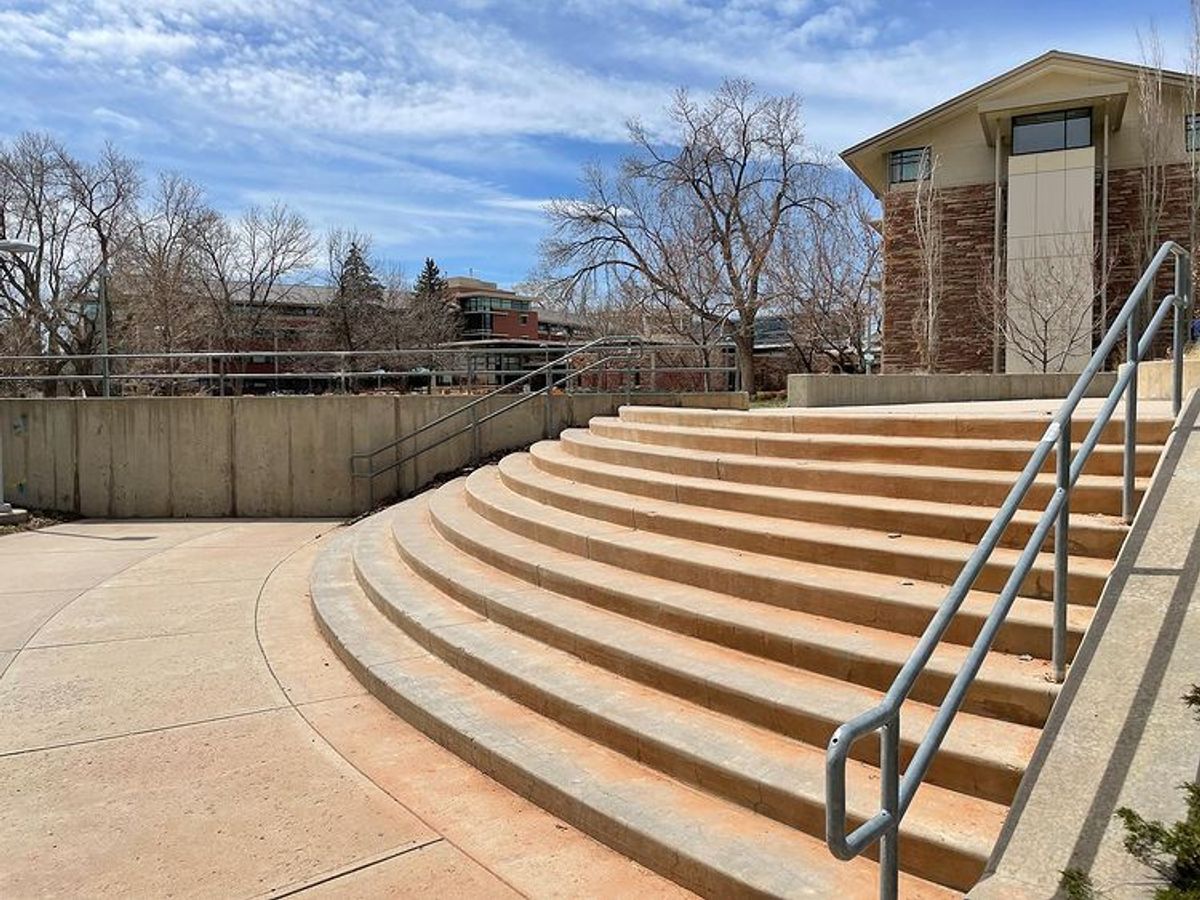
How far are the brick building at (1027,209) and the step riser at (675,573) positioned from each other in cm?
1577

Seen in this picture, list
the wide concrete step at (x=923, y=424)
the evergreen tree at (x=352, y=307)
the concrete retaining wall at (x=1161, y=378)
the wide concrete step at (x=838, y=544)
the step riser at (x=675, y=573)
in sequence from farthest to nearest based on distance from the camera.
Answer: the evergreen tree at (x=352, y=307), the concrete retaining wall at (x=1161, y=378), the wide concrete step at (x=923, y=424), the wide concrete step at (x=838, y=544), the step riser at (x=675, y=573)

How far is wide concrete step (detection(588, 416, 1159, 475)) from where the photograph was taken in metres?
4.45

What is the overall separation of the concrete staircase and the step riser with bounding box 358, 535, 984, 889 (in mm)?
10

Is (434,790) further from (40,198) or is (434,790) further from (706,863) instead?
(40,198)

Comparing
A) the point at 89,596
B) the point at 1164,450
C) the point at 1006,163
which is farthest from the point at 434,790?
the point at 1006,163

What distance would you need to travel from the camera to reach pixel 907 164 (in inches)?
961

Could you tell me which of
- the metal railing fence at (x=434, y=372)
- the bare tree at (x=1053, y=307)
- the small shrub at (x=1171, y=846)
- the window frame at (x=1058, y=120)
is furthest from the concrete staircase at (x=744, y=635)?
the window frame at (x=1058, y=120)

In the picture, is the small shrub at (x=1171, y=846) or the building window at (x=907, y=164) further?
the building window at (x=907, y=164)

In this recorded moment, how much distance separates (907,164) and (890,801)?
83.2 feet

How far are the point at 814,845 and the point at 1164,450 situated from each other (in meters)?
2.80

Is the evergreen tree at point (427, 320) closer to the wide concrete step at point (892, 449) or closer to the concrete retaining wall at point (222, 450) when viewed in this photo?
the concrete retaining wall at point (222, 450)

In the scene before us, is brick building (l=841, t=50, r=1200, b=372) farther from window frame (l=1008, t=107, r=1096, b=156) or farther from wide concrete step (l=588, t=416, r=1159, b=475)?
wide concrete step (l=588, t=416, r=1159, b=475)

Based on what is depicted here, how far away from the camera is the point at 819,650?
12.2ft

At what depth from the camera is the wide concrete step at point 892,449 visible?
14.6 ft
